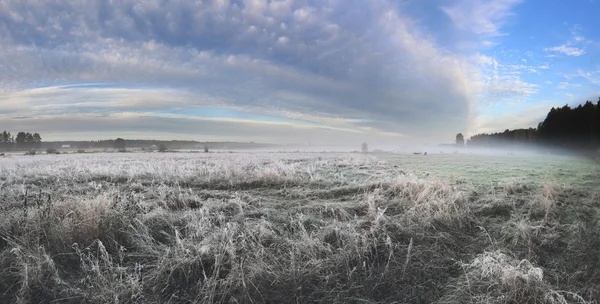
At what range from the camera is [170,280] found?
5.26m

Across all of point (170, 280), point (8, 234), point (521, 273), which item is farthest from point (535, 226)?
point (8, 234)

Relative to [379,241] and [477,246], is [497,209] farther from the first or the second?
[379,241]

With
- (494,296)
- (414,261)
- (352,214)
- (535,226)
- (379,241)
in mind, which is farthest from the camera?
(352,214)

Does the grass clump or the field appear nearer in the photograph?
the grass clump

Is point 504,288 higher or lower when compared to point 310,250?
lower

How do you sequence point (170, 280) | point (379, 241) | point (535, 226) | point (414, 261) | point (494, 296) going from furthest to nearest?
point (535, 226), point (379, 241), point (414, 261), point (170, 280), point (494, 296)

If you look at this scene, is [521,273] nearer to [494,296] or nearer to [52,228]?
[494,296]

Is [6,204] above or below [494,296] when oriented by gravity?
above

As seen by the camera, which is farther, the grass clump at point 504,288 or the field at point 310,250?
the field at point 310,250

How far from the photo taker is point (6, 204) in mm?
8898

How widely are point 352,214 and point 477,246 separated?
2.98 m

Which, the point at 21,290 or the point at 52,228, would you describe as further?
the point at 52,228

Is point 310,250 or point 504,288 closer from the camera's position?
point 504,288

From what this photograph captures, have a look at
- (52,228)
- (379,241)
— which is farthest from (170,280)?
(379,241)
